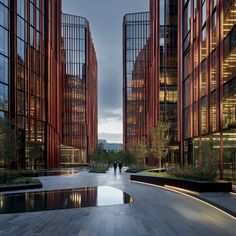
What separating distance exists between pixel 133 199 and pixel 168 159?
48977 mm

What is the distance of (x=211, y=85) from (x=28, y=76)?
2783 cm

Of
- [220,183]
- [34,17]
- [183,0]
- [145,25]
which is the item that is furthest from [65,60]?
[220,183]

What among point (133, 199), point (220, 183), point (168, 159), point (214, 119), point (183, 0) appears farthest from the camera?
point (168, 159)

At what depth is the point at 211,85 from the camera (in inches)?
1272

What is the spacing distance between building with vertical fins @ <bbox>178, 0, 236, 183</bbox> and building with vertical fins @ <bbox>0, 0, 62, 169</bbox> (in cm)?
2011

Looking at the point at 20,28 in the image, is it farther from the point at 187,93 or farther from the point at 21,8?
the point at 187,93

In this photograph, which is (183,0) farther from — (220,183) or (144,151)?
(220,183)

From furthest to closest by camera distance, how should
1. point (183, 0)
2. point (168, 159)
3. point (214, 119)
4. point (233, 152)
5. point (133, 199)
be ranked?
point (168, 159)
point (183, 0)
point (214, 119)
point (233, 152)
point (133, 199)

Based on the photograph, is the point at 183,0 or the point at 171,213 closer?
the point at 171,213

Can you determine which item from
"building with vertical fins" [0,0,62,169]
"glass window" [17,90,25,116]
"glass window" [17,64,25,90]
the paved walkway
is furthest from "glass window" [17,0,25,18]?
the paved walkway

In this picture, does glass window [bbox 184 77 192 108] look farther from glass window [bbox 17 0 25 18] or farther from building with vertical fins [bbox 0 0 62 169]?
glass window [bbox 17 0 25 18]

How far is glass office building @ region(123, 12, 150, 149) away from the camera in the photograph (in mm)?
111312

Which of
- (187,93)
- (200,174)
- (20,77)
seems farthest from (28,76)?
(200,174)

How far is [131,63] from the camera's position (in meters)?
113
